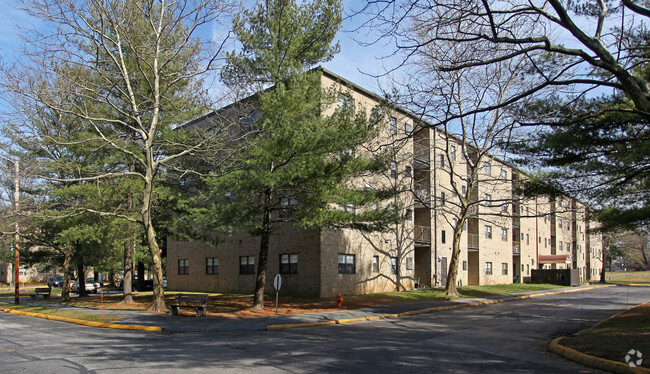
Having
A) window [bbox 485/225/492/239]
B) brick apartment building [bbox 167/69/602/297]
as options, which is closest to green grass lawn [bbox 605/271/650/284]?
brick apartment building [bbox 167/69/602/297]

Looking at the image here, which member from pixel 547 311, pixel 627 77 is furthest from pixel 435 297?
pixel 627 77

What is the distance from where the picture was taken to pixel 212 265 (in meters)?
34.5

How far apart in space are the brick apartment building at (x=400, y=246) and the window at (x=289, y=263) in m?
0.06

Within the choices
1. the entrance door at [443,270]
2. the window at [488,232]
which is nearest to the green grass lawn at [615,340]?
the entrance door at [443,270]

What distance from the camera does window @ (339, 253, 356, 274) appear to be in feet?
89.9

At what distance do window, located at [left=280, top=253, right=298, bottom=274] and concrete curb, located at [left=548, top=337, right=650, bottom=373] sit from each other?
1740 cm

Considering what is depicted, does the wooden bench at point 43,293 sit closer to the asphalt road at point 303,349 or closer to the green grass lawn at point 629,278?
the asphalt road at point 303,349

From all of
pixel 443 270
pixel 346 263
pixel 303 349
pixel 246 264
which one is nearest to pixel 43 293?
pixel 246 264

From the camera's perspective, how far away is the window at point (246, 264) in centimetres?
3095

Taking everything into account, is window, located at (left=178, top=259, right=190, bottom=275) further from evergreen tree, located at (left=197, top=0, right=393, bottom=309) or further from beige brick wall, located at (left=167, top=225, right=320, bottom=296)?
evergreen tree, located at (left=197, top=0, right=393, bottom=309)

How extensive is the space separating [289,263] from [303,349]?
55.1 feet

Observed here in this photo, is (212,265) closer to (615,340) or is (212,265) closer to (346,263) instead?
(346,263)

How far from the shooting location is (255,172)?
17.2 m

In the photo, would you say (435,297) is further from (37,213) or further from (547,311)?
(37,213)
